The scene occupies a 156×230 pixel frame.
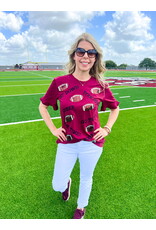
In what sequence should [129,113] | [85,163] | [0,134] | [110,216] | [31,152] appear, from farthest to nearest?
[129,113] < [0,134] < [31,152] < [110,216] < [85,163]

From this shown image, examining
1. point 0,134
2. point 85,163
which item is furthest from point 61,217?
point 0,134

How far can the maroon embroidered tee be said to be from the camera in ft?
6.63

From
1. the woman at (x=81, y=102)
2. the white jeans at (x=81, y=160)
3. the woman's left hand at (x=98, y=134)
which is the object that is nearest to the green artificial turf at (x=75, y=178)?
Result: the white jeans at (x=81, y=160)

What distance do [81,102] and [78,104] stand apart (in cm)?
4

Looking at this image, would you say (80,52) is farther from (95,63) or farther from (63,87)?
(63,87)

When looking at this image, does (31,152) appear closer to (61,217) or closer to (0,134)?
(0,134)

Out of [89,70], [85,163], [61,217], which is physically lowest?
[61,217]

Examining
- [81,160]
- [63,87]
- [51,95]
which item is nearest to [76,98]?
[63,87]

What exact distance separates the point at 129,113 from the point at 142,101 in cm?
267

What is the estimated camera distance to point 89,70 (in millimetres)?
2170

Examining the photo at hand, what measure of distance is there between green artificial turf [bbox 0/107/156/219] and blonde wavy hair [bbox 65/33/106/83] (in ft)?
6.31

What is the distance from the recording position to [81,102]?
2004mm

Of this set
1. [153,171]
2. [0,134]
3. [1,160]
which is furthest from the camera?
[0,134]

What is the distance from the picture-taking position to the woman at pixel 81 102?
2.01 metres
